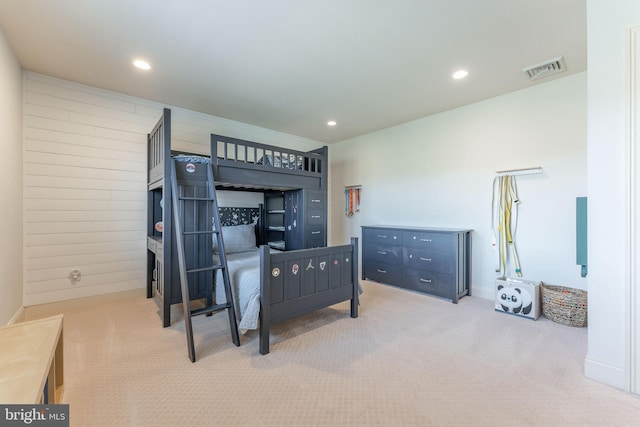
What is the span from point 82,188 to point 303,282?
3002 mm

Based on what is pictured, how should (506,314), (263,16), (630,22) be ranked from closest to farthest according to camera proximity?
(630,22) → (263,16) → (506,314)

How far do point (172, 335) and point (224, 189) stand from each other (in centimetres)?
229

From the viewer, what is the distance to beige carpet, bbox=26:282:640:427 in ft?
5.15

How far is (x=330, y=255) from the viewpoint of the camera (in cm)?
283

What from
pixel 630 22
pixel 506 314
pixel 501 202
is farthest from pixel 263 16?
pixel 506 314

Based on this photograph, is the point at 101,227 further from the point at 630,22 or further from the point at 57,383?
the point at 630,22

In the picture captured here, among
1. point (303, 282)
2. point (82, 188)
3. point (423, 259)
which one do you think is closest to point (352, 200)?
point (423, 259)

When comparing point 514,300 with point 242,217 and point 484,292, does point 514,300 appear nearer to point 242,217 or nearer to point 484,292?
point 484,292

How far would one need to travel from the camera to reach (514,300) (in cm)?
307

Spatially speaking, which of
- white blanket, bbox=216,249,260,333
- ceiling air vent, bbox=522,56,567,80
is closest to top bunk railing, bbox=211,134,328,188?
white blanket, bbox=216,249,260,333

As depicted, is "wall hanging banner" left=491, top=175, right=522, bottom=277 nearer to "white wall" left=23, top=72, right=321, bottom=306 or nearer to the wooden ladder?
the wooden ladder

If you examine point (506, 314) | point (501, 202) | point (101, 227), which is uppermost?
point (501, 202)

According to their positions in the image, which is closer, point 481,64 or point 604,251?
point 604,251

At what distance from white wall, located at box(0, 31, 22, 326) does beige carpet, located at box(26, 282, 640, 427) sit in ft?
1.73
